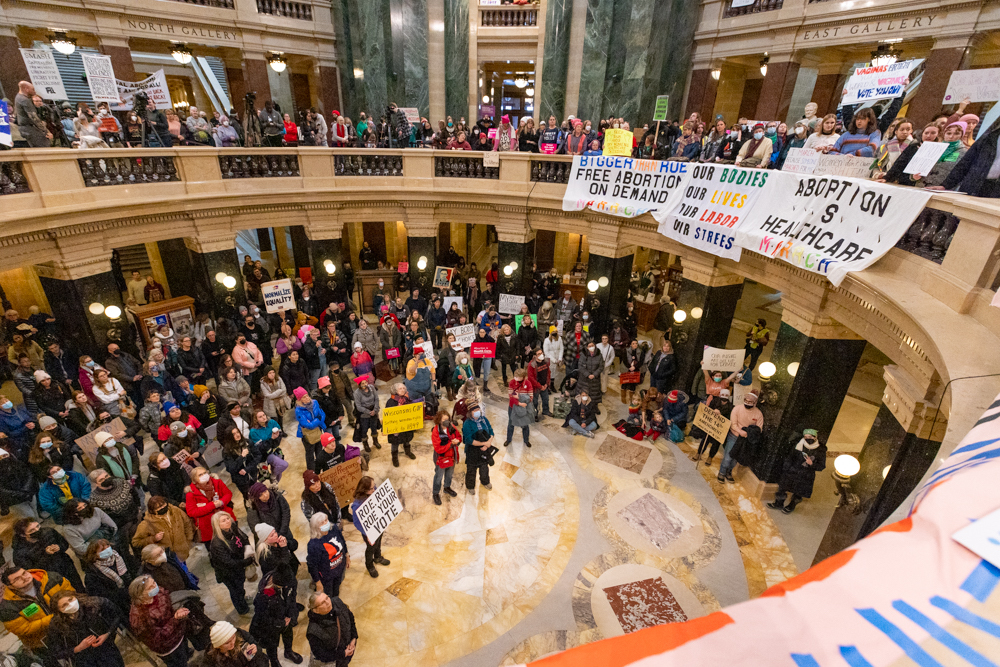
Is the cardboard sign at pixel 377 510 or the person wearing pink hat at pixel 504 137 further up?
the person wearing pink hat at pixel 504 137

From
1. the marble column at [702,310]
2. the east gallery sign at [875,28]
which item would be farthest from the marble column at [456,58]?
the east gallery sign at [875,28]

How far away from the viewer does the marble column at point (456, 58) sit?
52.7 ft

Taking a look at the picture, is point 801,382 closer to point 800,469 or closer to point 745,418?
point 745,418

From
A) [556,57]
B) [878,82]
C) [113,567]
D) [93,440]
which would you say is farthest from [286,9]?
[113,567]

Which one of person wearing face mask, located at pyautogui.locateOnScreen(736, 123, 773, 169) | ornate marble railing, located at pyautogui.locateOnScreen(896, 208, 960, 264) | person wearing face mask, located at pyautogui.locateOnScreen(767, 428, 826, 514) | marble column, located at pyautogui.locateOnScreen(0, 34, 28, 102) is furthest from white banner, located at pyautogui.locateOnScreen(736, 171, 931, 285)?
marble column, located at pyautogui.locateOnScreen(0, 34, 28, 102)

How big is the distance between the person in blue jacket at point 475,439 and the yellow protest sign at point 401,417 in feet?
3.22

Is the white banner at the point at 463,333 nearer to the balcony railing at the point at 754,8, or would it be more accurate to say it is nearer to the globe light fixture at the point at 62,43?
the globe light fixture at the point at 62,43

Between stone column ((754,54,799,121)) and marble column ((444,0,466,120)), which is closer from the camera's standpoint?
stone column ((754,54,799,121))

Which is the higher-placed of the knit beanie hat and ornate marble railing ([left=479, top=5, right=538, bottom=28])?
ornate marble railing ([left=479, top=5, right=538, bottom=28])

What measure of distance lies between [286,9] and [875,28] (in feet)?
62.2

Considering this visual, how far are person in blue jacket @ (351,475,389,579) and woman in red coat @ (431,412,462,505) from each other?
1.30 metres

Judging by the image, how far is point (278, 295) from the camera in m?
12.4

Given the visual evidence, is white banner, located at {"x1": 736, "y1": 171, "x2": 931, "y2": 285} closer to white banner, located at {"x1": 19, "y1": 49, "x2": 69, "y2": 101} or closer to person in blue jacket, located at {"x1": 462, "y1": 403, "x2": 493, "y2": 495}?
person in blue jacket, located at {"x1": 462, "y1": 403, "x2": 493, "y2": 495}

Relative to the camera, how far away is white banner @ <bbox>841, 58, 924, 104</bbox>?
8.03 meters
